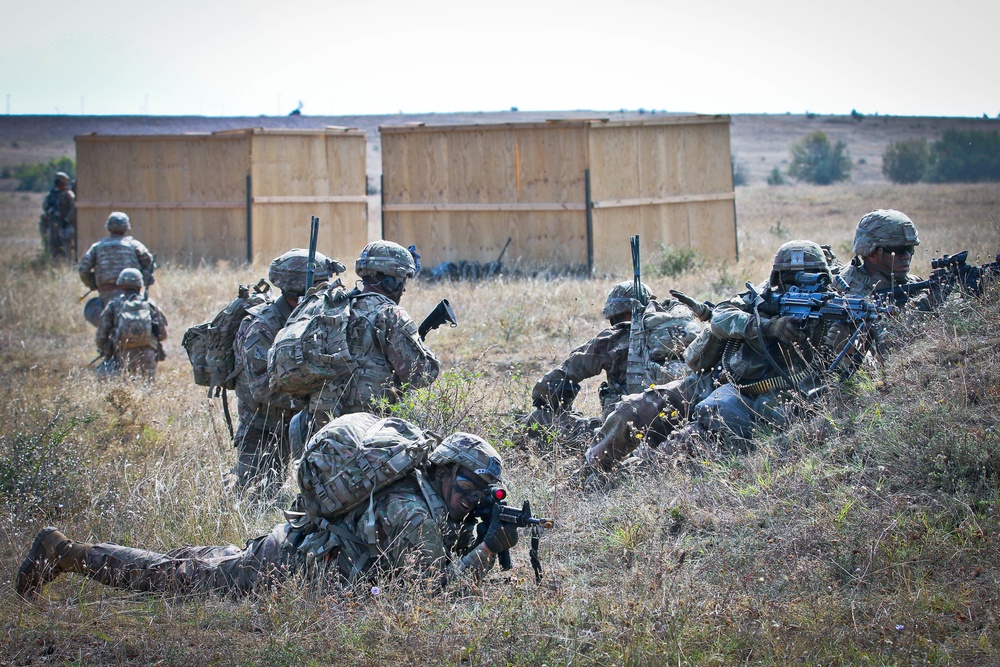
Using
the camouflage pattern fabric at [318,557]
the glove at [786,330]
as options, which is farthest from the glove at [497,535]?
the glove at [786,330]

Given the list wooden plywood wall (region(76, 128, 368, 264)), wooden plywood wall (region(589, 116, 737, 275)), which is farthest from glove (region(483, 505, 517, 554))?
wooden plywood wall (region(76, 128, 368, 264))

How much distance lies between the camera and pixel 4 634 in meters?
4.18

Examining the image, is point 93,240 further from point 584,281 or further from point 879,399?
point 879,399

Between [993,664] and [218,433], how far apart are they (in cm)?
529

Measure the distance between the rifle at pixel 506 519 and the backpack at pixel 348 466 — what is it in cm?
38

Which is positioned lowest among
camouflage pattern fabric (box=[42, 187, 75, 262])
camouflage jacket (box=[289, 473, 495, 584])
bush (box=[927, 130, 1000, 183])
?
camouflage jacket (box=[289, 473, 495, 584])

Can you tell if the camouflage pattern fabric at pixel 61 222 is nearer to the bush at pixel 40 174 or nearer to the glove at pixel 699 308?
the glove at pixel 699 308

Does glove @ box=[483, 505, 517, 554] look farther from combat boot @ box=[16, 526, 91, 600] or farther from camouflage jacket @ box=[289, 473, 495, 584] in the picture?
combat boot @ box=[16, 526, 91, 600]

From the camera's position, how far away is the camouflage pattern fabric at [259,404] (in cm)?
649

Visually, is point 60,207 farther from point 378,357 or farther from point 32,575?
point 32,575

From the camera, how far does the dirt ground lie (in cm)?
6188

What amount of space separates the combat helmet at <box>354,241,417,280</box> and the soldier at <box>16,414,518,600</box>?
1.74 m

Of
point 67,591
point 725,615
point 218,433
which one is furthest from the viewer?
point 218,433

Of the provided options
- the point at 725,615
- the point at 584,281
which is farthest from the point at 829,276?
the point at 584,281
